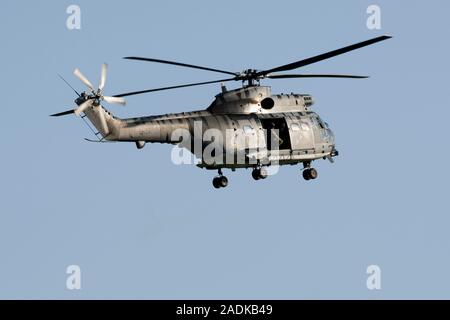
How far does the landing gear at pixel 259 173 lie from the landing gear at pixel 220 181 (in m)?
1.77

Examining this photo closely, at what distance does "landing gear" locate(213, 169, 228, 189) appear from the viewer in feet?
265

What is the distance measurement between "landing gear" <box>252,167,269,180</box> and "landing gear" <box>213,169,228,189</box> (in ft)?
5.82

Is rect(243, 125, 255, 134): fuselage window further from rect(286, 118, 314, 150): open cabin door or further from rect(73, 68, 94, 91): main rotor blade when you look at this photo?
rect(73, 68, 94, 91): main rotor blade

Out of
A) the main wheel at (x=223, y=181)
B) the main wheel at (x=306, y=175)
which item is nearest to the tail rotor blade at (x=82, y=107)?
the main wheel at (x=223, y=181)

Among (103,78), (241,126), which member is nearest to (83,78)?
(103,78)

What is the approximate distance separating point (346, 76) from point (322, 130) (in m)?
5.34

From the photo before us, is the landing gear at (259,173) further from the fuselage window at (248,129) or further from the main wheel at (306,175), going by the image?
the main wheel at (306,175)

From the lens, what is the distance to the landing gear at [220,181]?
265ft

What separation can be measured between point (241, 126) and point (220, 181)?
3.51 meters
